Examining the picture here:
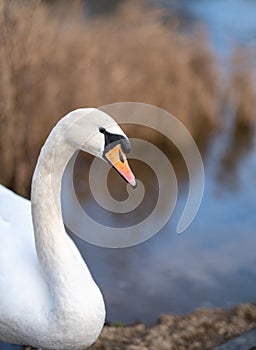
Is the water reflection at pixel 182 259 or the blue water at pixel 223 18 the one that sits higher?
the blue water at pixel 223 18

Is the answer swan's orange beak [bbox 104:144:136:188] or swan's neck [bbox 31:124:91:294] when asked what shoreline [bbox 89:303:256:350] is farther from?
swan's orange beak [bbox 104:144:136:188]

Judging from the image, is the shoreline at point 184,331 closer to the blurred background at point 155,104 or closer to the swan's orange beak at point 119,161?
the blurred background at point 155,104

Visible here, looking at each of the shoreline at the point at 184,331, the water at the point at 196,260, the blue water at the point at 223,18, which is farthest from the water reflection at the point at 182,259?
the blue water at the point at 223,18

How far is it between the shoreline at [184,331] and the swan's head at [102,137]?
1310 mm

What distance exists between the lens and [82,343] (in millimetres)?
2369

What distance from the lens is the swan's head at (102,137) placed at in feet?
6.79

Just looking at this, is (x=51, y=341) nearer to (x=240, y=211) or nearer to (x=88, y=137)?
(x=88, y=137)

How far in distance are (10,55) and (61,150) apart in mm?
2226

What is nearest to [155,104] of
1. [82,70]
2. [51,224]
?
[82,70]

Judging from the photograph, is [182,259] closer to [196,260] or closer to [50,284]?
[196,260]

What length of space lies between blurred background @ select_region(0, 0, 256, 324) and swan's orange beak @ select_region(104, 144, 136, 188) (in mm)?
1842

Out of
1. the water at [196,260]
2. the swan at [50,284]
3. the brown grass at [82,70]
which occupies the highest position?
the brown grass at [82,70]

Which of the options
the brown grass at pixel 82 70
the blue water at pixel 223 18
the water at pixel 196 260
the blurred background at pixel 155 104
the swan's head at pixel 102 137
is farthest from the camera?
the blue water at pixel 223 18

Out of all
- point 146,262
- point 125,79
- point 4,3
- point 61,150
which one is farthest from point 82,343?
point 125,79
